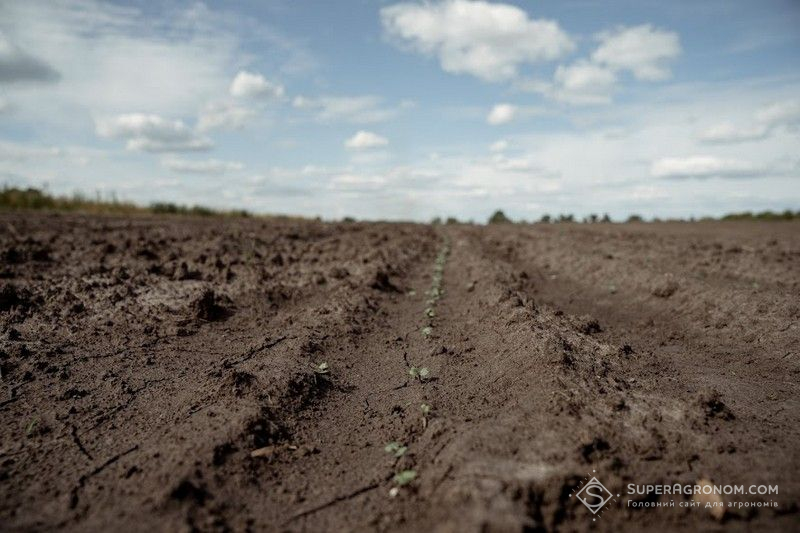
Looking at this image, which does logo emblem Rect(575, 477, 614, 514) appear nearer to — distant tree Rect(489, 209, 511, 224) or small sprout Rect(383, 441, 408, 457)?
small sprout Rect(383, 441, 408, 457)

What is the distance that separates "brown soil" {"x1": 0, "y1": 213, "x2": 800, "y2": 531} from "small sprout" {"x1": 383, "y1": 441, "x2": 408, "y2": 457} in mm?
68

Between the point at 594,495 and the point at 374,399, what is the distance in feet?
8.17

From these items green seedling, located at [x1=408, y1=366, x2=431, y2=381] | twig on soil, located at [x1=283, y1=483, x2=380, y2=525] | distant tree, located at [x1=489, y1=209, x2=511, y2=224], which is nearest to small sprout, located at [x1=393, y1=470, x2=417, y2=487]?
twig on soil, located at [x1=283, y1=483, x2=380, y2=525]

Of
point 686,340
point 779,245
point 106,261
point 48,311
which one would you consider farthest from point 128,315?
point 779,245

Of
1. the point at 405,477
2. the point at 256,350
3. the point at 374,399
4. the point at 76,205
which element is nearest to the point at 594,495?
the point at 405,477

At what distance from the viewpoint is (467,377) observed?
6047 millimetres

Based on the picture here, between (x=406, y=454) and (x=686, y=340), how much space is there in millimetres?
4989

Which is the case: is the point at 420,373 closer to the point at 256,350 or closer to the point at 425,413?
the point at 425,413

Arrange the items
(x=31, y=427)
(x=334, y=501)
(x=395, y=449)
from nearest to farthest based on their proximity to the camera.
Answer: (x=334, y=501) < (x=395, y=449) < (x=31, y=427)

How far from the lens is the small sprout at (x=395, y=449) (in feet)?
14.2

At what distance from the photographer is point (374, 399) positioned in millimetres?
5621

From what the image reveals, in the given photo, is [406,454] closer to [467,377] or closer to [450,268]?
[467,377]

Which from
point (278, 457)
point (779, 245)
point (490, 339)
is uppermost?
point (779, 245)

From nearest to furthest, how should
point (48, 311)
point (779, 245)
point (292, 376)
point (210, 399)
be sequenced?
point (210, 399), point (292, 376), point (48, 311), point (779, 245)
